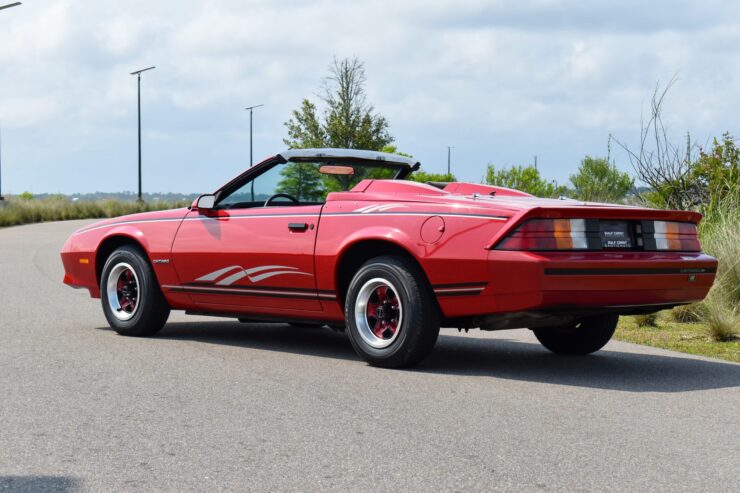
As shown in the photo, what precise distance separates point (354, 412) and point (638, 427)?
145 cm

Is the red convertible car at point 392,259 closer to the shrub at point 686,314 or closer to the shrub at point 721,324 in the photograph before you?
the shrub at point 721,324

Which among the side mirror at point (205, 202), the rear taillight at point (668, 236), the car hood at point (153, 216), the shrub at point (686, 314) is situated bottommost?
the shrub at point (686, 314)

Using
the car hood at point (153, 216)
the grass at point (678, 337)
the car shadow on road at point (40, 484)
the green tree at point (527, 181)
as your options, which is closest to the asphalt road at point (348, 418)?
the car shadow on road at point (40, 484)

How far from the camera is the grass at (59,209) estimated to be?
41.3m

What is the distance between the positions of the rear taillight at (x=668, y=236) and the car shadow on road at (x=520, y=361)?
2.78 ft

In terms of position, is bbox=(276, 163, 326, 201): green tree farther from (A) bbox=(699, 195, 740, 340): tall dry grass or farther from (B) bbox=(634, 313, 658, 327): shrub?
(B) bbox=(634, 313, 658, 327): shrub

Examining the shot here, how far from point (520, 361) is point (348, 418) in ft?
8.46

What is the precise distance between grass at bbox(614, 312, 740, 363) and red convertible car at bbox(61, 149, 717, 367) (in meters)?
1.00

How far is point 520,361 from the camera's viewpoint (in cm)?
781

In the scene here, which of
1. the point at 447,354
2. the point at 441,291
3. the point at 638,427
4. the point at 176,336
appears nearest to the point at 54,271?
the point at 176,336

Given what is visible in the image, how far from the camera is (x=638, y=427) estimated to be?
211 inches

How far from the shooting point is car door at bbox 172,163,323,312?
766 cm

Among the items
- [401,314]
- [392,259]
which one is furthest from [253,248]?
[401,314]

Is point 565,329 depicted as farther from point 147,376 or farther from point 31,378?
point 31,378
